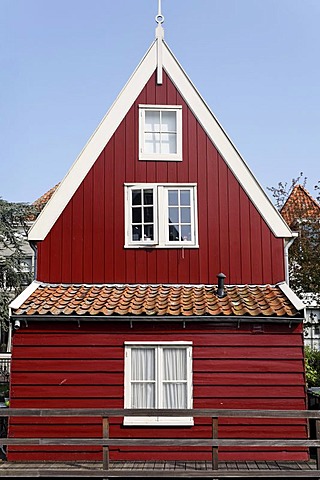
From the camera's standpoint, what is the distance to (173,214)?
11602 millimetres

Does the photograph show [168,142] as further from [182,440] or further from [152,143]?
[182,440]

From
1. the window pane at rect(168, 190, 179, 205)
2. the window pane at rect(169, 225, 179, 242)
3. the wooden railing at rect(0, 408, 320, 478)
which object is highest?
the window pane at rect(168, 190, 179, 205)

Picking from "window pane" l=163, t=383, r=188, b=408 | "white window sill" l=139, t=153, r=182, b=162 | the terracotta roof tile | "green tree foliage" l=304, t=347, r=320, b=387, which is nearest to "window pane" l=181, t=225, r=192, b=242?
the terracotta roof tile

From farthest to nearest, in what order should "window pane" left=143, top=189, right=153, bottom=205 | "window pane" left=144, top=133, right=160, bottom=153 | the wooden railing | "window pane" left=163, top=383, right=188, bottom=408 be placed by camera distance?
"window pane" left=144, top=133, right=160, bottom=153 → "window pane" left=143, top=189, right=153, bottom=205 → "window pane" left=163, top=383, right=188, bottom=408 → the wooden railing

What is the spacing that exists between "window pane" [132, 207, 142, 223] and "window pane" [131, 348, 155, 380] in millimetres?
2836

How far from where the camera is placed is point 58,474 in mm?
8102

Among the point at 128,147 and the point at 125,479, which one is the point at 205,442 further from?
the point at 128,147

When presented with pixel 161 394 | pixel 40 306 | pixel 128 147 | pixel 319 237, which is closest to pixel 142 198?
pixel 128 147

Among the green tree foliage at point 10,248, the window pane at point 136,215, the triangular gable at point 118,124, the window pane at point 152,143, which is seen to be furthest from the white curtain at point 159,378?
the green tree foliage at point 10,248

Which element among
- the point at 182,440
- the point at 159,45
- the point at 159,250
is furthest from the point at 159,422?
the point at 159,45

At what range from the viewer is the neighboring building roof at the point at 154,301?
9.86 m

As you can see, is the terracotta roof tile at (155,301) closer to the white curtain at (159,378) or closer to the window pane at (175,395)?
the white curtain at (159,378)

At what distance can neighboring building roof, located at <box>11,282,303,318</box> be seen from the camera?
388 inches

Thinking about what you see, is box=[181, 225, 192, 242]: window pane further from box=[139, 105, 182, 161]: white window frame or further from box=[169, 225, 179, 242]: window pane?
box=[139, 105, 182, 161]: white window frame
